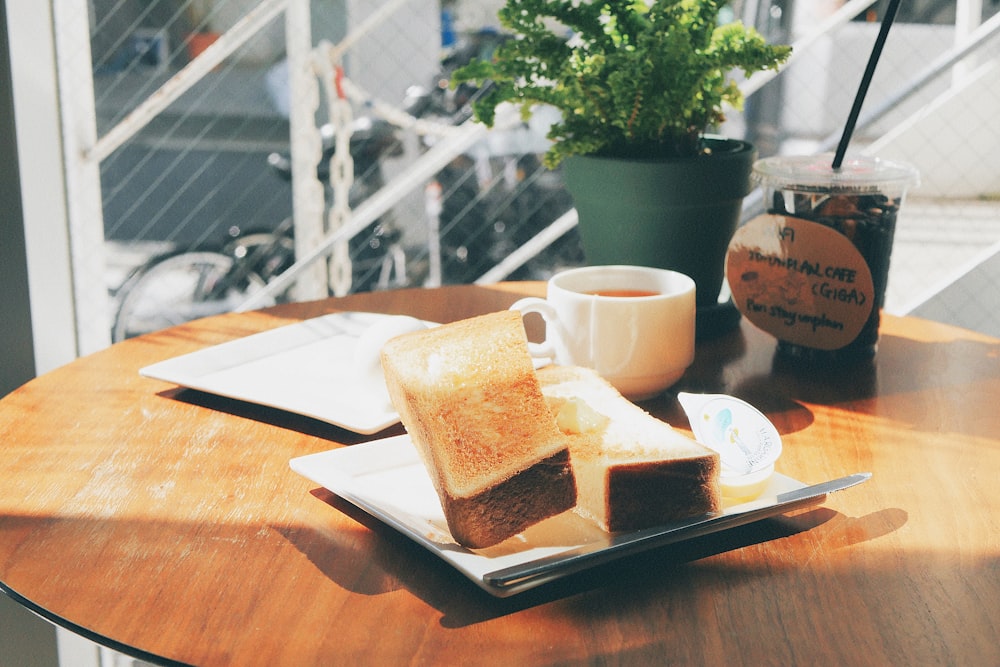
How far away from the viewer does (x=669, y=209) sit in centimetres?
92

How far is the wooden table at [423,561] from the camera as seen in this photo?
0.46m

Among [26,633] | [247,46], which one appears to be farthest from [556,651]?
[247,46]

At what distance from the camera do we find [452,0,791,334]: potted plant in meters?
0.87

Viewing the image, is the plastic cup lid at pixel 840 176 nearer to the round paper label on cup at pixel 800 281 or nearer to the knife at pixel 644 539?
the round paper label on cup at pixel 800 281

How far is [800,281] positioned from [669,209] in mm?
141

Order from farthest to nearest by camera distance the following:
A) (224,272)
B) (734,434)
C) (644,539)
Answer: (224,272) → (734,434) → (644,539)

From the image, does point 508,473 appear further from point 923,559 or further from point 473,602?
point 923,559

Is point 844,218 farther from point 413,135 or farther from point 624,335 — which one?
point 413,135

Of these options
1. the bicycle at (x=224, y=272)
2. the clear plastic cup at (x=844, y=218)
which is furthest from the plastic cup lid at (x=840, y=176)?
the bicycle at (x=224, y=272)

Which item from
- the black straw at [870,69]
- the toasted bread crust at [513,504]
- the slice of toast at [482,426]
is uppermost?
the black straw at [870,69]

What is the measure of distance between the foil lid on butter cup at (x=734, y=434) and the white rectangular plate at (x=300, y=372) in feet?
0.74

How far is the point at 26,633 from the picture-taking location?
972 millimetres

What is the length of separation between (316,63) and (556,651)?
244cm

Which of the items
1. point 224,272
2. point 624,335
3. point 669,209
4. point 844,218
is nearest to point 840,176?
point 844,218
